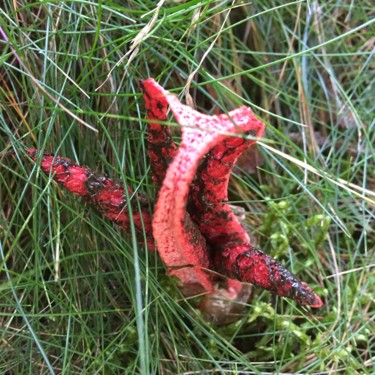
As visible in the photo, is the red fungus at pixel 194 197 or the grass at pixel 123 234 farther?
the grass at pixel 123 234

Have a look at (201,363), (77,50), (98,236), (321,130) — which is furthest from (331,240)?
(77,50)

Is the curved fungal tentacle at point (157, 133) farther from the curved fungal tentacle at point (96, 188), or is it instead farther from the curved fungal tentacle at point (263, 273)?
the curved fungal tentacle at point (263, 273)

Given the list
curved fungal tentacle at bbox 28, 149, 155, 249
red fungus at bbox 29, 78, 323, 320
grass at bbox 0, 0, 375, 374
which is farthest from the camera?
grass at bbox 0, 0, 375, 374

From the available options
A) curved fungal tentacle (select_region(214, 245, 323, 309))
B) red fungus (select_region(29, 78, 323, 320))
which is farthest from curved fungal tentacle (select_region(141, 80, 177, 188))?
curved fungal tentacle (select_region(214, 245, 323, 309))

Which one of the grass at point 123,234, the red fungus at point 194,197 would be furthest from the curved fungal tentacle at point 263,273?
the grass at point 123,234

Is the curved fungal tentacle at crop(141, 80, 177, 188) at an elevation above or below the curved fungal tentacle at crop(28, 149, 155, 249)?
above

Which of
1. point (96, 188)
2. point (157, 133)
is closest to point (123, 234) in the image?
point (96, 188)

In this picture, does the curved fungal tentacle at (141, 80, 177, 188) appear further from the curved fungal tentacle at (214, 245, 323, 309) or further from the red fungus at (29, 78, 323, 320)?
the curved fungal tentacle at (214, 245, 323, 309)

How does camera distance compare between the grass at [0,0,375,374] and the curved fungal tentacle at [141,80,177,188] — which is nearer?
the curved fungal tentacle at [141,80,177,188]

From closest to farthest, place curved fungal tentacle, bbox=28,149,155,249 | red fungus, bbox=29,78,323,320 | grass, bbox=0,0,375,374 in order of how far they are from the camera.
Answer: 1. red fungus, bbox=29,78,323,320
2. curved fungal tentacle, bbox=28,149,155,249
3. grass, bbox=0,0,375,374
